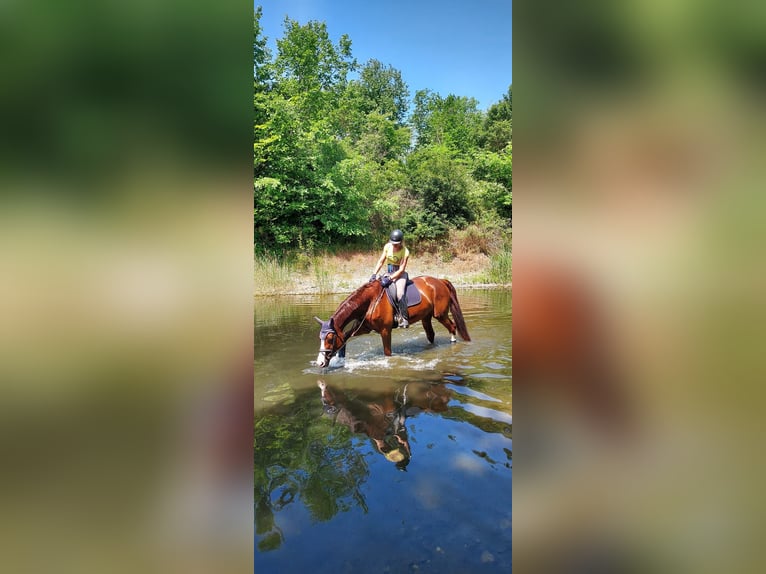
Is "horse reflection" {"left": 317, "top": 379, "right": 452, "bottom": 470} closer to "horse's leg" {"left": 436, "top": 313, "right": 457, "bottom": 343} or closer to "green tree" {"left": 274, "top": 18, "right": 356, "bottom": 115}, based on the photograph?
"horse's leg" {"left": 436, "top": 313, "right": 457, "bottom": 343}

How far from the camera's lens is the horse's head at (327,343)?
6.47 metres

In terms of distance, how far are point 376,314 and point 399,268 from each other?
1338 millimetres

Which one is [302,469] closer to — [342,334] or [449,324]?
[342,334]

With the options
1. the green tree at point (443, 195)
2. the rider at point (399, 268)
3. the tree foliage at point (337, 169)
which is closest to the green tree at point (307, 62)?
the tree foliage at point (337, 169)

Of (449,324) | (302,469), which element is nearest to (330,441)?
(302,469)

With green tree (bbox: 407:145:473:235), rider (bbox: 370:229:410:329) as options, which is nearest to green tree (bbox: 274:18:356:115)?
green tree (bbox: 407:145:473:235)

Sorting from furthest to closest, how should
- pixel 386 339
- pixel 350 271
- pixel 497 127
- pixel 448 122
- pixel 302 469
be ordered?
1. pixel 448 122
2. pixel 497 127
3. pixel 350 271
4. pixel 386 339
5. pixel 302 469

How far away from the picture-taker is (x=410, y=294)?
7863mm
